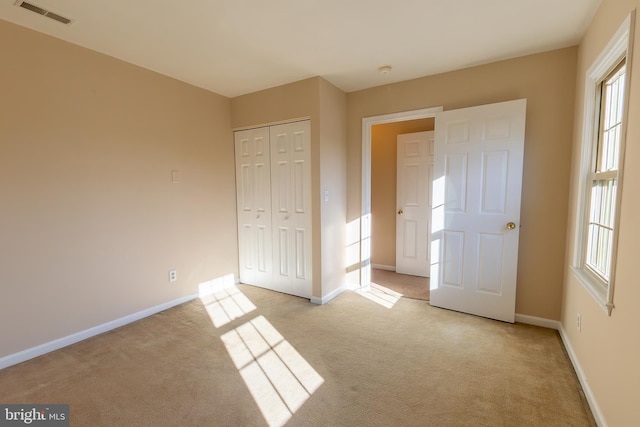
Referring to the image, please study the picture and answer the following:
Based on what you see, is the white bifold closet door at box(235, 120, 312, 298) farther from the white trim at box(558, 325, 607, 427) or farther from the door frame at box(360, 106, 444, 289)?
the white trim at box(558, 325, 607, 427)

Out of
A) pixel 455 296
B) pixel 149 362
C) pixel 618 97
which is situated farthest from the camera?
pixel 455 296

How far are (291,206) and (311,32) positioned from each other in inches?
70.8

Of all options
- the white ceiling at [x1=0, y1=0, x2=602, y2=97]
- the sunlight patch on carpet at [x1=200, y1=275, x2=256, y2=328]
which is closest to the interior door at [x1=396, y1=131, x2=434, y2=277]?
the white ceiling at [x1=0, y1=0, x2=602, y2=97]

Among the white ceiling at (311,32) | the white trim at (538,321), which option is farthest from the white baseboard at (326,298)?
the white ceiling at (311,32)

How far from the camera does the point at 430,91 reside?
120 inches

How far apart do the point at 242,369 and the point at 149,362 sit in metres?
0.74

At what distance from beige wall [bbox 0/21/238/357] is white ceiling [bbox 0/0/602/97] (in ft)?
1.02

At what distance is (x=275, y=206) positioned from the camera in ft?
11.6

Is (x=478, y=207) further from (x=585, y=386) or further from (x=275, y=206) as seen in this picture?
(x=275, y=206)

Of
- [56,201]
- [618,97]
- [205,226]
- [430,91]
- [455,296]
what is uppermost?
[430,91]

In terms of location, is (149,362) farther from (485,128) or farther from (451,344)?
(485,128)

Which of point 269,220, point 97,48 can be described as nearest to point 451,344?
point 269,220

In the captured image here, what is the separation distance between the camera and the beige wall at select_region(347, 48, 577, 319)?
247 cm

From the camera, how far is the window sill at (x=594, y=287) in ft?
5.14
